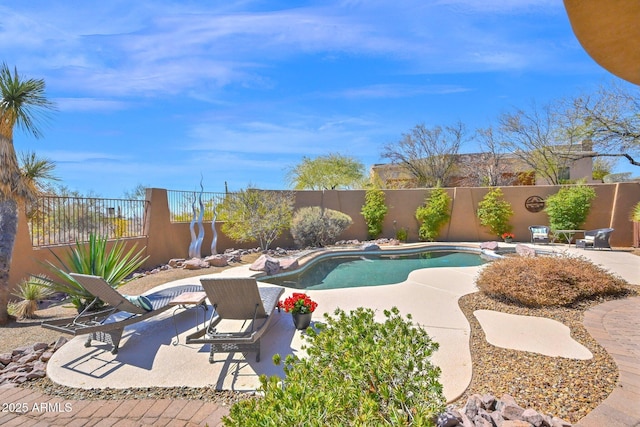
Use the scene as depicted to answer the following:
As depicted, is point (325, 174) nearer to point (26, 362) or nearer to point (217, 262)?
point (217, 262)

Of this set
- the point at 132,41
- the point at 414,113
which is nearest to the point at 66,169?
the point at 132,41

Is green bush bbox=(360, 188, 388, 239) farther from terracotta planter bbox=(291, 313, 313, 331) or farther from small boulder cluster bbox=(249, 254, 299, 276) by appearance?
terracotta planter bbox=(291, 313, 313, 331)

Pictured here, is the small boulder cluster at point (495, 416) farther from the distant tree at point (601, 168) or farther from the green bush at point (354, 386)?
the distant tree at point (601, 168)

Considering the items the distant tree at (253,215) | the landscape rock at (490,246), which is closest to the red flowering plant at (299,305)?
the distant tree at (253,215)

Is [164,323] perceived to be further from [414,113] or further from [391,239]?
[414,113]

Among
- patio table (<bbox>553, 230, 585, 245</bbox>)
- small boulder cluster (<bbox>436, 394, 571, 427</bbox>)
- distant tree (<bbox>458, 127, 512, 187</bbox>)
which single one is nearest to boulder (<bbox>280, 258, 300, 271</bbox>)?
small boulder cluster (<bbox>436, 394, 571, 427</bbox>)

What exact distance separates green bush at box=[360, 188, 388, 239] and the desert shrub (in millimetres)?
2161

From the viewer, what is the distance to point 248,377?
11.3ft

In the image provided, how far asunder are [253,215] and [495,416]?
1038cm

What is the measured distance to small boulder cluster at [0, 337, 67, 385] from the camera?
3526 mm

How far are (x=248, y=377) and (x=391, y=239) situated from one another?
12948 mm

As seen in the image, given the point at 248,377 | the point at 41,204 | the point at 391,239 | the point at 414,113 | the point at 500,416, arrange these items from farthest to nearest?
the point at 414,113
the point at 391,239
the point at 41,204
the point at 248,377
the point at 500,416

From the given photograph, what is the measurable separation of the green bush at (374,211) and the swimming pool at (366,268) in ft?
9.39

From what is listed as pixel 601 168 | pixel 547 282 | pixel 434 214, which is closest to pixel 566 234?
pixel 434 214
